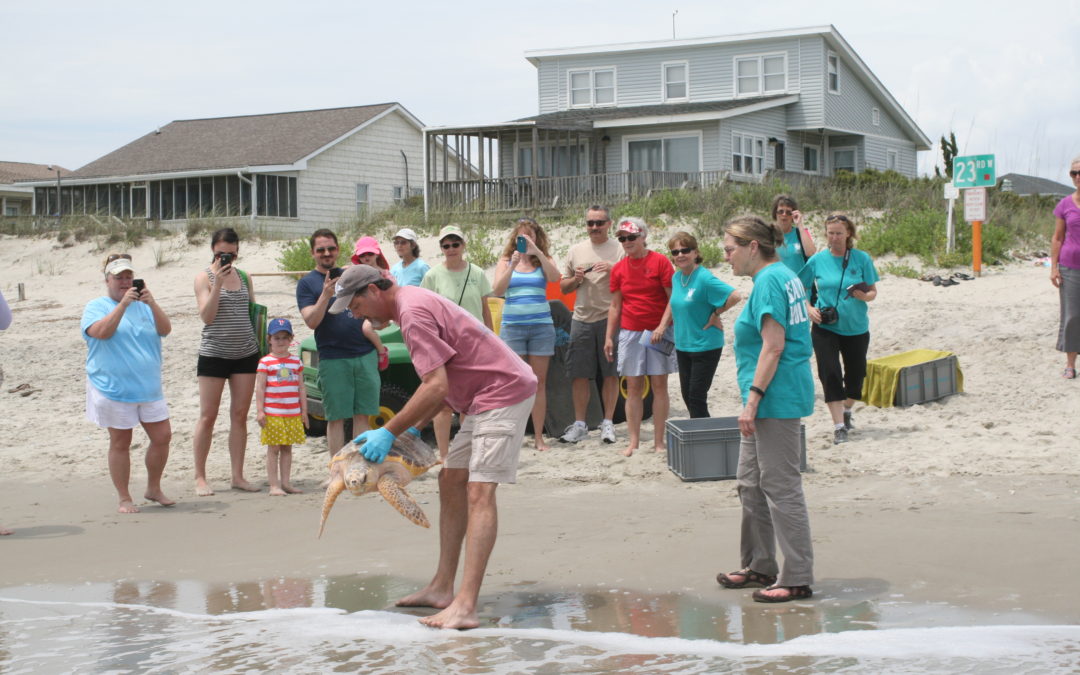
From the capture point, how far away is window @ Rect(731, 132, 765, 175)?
111 feet

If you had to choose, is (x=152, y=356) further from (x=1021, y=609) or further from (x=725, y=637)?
(x=1021, y=609)

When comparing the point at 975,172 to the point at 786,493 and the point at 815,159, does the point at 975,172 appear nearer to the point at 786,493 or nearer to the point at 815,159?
the point at 786,493

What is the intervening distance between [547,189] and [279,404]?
24659 millimetres

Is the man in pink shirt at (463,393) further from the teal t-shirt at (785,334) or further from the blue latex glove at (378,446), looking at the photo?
the teal t-shirt at (785,334)

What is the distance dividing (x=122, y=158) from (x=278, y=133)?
6392 millimetres

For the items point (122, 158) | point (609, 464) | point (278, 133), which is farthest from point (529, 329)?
point (122, 158)

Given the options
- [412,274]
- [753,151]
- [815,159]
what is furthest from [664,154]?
[412,274]

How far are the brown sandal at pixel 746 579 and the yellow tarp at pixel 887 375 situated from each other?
476cm

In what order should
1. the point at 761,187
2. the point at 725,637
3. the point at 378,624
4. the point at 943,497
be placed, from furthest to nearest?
the point at 761,187 → the point at 943,497 → the point at 378,624 → the point at 725,637

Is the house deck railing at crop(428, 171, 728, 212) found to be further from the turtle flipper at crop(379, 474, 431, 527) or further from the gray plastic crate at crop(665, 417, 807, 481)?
the turtle flipper at crop(379, 474, 431, 527)

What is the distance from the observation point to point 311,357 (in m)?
10.3

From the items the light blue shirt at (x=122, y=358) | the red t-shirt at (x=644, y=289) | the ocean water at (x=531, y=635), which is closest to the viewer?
the ocean water at (x=531, y=635)

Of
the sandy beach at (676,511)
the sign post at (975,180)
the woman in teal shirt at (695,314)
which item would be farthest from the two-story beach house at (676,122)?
the woman in teal shirt at (695,314)

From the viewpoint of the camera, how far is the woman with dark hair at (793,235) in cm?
921
